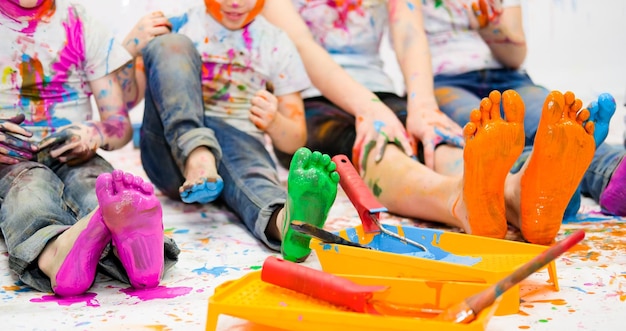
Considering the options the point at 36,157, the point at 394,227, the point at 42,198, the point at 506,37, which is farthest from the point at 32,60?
the point at 506,37

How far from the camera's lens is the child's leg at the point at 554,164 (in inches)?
31.2

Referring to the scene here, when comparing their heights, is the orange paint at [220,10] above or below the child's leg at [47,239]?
above

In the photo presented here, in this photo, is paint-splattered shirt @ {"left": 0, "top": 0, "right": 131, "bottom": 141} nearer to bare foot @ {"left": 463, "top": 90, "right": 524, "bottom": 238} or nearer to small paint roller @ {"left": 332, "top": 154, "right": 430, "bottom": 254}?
small paint roller @ {"left": 332, "top": 154, "right": 430, "bottom": 254}

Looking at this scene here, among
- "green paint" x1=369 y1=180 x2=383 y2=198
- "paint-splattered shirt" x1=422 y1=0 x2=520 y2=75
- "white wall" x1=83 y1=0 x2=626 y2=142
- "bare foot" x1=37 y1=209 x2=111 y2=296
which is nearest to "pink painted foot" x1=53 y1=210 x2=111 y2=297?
"bare foot" x1=37 y1=209 x2=111 y2=296

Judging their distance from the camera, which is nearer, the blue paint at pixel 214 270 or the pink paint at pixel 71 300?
the pink paint at pixel 71 300

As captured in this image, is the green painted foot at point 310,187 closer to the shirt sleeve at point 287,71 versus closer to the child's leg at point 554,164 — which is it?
the child's leg at point 554,164

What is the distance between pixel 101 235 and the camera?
71cm

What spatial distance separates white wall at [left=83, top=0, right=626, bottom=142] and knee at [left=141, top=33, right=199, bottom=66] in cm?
94

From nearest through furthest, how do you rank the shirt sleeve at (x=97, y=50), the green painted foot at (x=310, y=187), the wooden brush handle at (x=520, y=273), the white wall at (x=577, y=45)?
1. the wooden brush handle at (x=520, y=273)
2. the green painted foot at (x=310, y=187)
3. the shirt sleeve at (x=97, y=50)
4. the white wall at (x=577, y=45)

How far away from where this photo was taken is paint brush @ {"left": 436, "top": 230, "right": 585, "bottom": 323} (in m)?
0.53

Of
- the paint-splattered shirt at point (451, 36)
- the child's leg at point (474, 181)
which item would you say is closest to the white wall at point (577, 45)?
the paint-splattered shirt at point (451, 36)

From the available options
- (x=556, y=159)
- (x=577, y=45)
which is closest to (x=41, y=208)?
(x=556, y=159)

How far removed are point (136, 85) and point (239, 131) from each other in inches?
7.5

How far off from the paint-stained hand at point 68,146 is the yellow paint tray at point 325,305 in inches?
16.3
